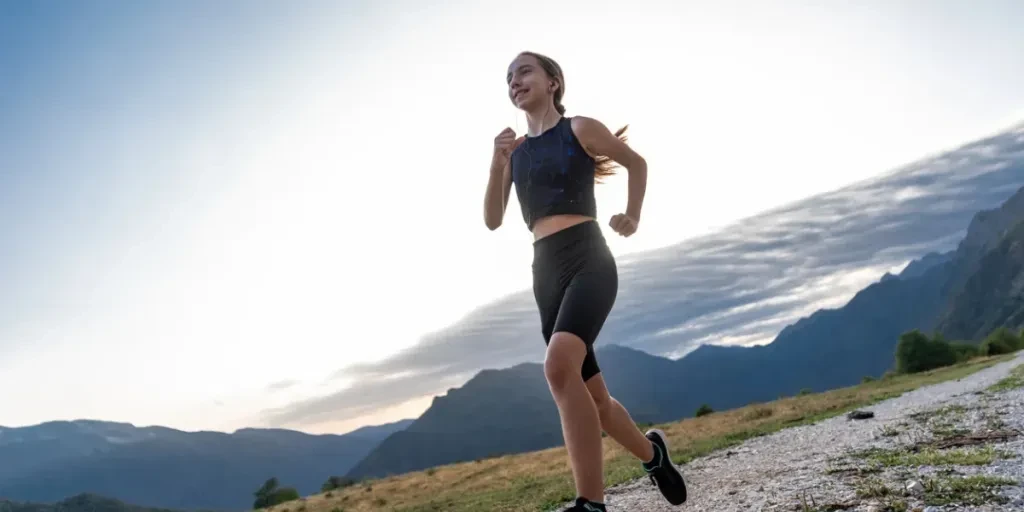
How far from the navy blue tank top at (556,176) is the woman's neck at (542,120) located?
0.23 ft

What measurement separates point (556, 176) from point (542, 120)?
1.67 feet

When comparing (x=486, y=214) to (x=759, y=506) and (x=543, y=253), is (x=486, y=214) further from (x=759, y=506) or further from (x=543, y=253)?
(x=759, y=506)

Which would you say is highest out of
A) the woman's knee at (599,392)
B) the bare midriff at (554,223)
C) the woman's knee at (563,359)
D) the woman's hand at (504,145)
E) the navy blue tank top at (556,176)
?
the woman's hand at (504,145)

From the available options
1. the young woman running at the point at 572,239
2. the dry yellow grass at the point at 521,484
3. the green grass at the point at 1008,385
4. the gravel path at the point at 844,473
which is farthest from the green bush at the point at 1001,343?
the young woman running at the point at 572,239

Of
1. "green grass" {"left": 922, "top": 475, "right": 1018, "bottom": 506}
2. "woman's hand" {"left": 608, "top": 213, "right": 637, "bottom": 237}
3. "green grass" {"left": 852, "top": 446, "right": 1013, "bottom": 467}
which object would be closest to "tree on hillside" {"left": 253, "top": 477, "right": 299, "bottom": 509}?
"green grass" {"left": 852, "top": 446, "right": 1013, "bottom": 467}

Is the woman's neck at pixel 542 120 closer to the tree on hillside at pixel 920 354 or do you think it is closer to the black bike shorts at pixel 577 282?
the black bike shorts at pixel 577 282

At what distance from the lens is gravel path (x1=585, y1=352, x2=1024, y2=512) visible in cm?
398

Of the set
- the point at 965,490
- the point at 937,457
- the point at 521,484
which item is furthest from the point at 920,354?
the point at 965,490

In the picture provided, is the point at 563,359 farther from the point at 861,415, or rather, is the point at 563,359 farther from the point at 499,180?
the point at 861,415

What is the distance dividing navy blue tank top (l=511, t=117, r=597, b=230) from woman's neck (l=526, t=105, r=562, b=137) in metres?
0.07

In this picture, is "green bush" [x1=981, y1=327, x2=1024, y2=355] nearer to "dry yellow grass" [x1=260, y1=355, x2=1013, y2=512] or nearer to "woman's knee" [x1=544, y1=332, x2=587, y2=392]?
"dry yellow grass" [x1=260, y1=355, x2=1013, y2=512]

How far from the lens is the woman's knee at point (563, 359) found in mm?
3615

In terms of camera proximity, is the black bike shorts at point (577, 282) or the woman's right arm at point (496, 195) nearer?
the black bike shorts at point (577, 282)

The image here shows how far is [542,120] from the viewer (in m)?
4.48
